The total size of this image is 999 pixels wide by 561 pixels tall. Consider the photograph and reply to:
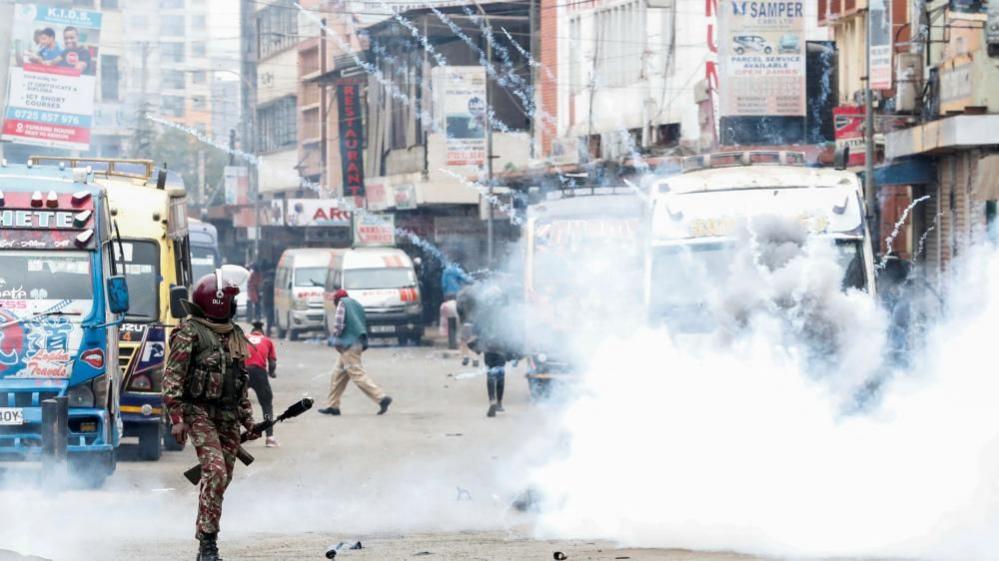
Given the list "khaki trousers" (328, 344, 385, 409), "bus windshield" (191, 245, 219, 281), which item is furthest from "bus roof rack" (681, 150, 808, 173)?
"bus windshield" (191, 245, 219, 281)

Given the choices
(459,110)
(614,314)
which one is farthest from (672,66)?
(614,314)

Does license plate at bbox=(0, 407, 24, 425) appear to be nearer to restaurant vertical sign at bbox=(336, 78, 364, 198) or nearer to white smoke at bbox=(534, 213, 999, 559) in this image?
white smoke at bbox=(534, 213, 999, 559)

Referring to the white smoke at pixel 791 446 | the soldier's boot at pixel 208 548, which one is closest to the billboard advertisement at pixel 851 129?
the white smoke at pixel 791 446

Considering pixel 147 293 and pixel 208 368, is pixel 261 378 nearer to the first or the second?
pixel 147 293

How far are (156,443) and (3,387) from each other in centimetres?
338

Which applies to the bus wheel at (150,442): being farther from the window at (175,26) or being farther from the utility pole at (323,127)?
the window at (175,26)

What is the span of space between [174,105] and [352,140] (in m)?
83.5

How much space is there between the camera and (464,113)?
124 feet

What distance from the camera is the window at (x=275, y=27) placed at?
74000 millimetres

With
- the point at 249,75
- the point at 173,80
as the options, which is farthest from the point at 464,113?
the point at 173,80

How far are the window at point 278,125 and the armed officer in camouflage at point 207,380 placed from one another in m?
66.8

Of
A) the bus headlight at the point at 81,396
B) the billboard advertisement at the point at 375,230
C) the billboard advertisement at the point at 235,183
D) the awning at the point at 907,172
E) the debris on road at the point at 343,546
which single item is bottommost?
the debris on road at the point at 343,546

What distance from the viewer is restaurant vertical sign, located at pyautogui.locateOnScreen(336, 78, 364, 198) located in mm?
55312

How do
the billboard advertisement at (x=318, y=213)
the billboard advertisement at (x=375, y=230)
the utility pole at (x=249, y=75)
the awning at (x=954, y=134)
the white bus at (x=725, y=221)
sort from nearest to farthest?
the white bus at (x=725, y=221), the awning at (x=954, y=134), the billboard advertisement at (x=375, y=230), the billboard advertisement at (x=318, y=213), the utility pole at (x=249, y=75)
